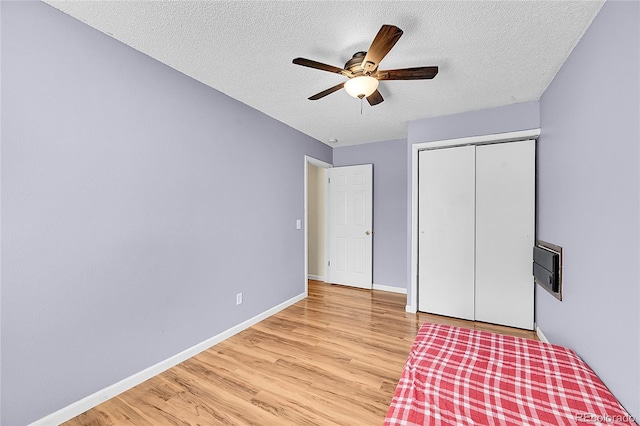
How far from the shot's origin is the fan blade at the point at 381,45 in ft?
4.50

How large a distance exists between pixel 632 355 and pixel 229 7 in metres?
2.62

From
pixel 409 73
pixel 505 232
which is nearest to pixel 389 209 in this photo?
pixel 505 232

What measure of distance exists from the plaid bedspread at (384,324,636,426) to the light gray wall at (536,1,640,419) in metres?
0.14

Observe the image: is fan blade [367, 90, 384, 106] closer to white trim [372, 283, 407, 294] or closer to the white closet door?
the white closet door

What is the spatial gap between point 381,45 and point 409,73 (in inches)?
15.3

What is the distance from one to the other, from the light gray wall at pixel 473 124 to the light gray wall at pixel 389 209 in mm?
826

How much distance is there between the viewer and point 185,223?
2.29 meters

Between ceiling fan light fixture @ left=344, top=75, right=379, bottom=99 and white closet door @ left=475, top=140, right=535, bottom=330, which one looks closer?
ceiling fan light fixture @ left=344, top=75, right=379, bottom=99

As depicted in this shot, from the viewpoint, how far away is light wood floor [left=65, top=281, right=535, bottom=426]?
1.65 m

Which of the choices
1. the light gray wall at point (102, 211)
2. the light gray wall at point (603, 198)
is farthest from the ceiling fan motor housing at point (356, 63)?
the light gray wall at point (102, 211)

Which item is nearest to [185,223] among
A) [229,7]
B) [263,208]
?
[263,208]

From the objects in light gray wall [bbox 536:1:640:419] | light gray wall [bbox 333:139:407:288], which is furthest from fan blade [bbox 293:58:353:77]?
light gray wall [bbox 333:139:407:288]

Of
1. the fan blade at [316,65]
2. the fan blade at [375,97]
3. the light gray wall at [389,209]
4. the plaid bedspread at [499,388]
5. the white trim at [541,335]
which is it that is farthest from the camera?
the light gray wall at [389,209]

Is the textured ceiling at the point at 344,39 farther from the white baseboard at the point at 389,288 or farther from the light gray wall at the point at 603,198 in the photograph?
the white baseboard at the point at 389,288
